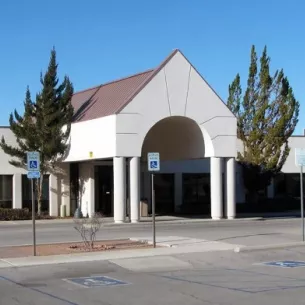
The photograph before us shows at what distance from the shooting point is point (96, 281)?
38.6 feet

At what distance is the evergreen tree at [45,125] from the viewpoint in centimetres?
3155

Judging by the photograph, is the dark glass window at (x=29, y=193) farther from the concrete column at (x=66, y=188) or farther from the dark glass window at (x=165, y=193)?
the dark glass window at (x=165, y=193)

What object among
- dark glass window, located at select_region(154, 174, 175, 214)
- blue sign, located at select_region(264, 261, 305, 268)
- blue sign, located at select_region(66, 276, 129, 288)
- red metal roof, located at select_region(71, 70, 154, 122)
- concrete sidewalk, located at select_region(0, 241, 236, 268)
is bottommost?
blue sign, located at select_region(264, 261, 305, 268)

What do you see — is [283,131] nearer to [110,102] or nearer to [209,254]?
[110,102]

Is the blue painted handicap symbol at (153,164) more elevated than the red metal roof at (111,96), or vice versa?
the red metal roof at (111,96)

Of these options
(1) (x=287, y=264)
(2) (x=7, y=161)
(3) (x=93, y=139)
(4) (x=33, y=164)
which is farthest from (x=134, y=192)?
(1) (x=287, y=264)

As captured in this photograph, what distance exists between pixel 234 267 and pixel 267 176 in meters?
24.9

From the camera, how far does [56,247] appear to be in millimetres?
17703

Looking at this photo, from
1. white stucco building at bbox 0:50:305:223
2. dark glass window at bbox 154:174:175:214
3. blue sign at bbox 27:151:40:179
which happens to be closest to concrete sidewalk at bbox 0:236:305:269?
blue sign at bbox 27:151:40:179

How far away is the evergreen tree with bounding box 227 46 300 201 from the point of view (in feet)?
122

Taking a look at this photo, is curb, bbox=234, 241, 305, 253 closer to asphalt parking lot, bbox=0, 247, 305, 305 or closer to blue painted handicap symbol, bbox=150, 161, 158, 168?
asphalt parking lot, bbox=0, 247, 305, 305

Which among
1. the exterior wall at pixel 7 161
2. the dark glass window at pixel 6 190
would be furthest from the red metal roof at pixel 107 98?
the dark glass window at pixel 6 190

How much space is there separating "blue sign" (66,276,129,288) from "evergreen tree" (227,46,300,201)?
26.3 metres

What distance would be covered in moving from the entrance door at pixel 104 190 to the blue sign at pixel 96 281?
2223 centimetres
